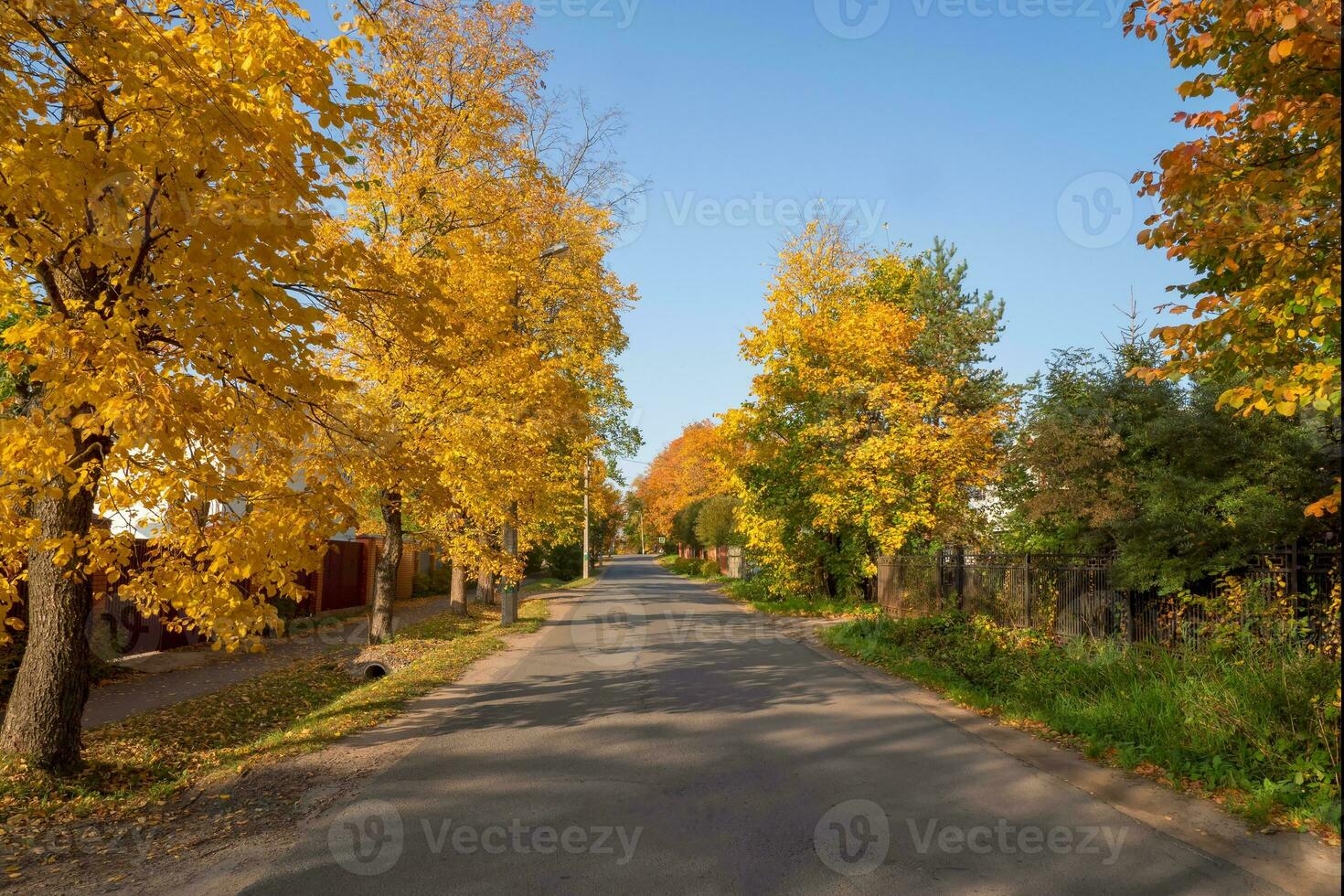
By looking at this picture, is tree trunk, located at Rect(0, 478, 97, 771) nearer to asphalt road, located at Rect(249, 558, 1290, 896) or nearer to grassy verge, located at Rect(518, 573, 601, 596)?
asphalt road, located at Rect(249, 558, 1290, 896)

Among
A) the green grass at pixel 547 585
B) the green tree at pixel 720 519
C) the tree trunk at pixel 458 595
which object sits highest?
the green tree at pixel 720 519

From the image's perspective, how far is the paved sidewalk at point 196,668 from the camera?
33.4 ft

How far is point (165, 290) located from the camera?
5.52 metres

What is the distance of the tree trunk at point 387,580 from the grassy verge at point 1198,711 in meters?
9.08

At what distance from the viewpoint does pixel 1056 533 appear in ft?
48.7

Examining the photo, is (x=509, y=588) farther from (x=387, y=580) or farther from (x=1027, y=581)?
(x=1027, y=581)

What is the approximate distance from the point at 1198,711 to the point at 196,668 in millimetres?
13417

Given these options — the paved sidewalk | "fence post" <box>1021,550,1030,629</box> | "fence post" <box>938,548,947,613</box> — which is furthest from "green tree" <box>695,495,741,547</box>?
"fence post" <box>1021,550,1030,629</box>

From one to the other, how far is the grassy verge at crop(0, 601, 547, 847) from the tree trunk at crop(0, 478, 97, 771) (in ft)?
0.70

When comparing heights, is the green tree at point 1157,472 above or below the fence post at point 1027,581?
above

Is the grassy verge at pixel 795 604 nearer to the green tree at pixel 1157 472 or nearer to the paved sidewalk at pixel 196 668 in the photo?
the green tree at pixel 1157 472

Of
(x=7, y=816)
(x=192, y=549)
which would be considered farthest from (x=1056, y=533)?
(x=7, y=816)

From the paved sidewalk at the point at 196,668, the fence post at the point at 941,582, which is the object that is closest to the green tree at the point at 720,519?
the paved sidewalk at the point at 196,668

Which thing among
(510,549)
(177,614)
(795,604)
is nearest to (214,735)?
(177,614)
